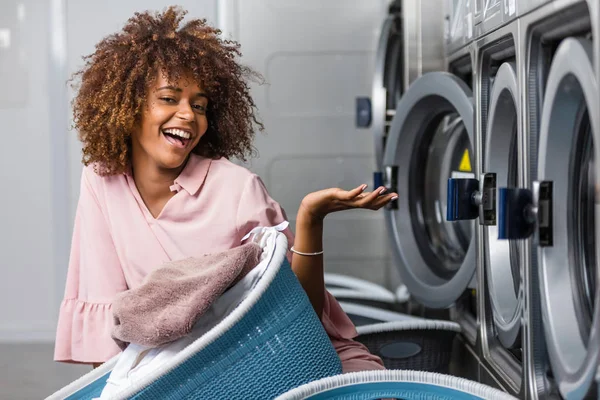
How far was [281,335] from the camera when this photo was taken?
49.3 inches

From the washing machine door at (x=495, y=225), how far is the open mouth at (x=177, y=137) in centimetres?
60

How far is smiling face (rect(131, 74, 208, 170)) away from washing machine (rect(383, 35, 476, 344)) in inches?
26.6

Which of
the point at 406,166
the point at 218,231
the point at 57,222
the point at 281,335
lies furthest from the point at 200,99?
the point at 57,222

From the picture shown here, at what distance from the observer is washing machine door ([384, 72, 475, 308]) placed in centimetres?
214

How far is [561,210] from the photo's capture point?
48.7 inches

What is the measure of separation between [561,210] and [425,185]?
1.13 meters

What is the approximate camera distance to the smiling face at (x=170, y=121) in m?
1.56

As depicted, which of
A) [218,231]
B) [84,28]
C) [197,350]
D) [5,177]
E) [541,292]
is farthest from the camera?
[5,177]

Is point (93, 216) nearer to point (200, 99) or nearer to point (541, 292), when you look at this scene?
point (200, 99)

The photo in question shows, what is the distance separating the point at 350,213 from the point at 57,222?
3.53ft

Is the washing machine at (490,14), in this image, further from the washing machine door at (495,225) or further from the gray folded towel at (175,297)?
the gray folded towel at (175,297)

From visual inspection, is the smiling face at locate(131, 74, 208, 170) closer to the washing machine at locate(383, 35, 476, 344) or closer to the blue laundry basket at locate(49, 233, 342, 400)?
the blue laundry basket at locate(49, 233, 342, 400)

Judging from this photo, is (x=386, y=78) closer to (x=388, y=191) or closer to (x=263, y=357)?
(x=388, y=191)

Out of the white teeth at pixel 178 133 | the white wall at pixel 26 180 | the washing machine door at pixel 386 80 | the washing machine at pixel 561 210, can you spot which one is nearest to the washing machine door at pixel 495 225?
the washing machine at pixel 561 210
